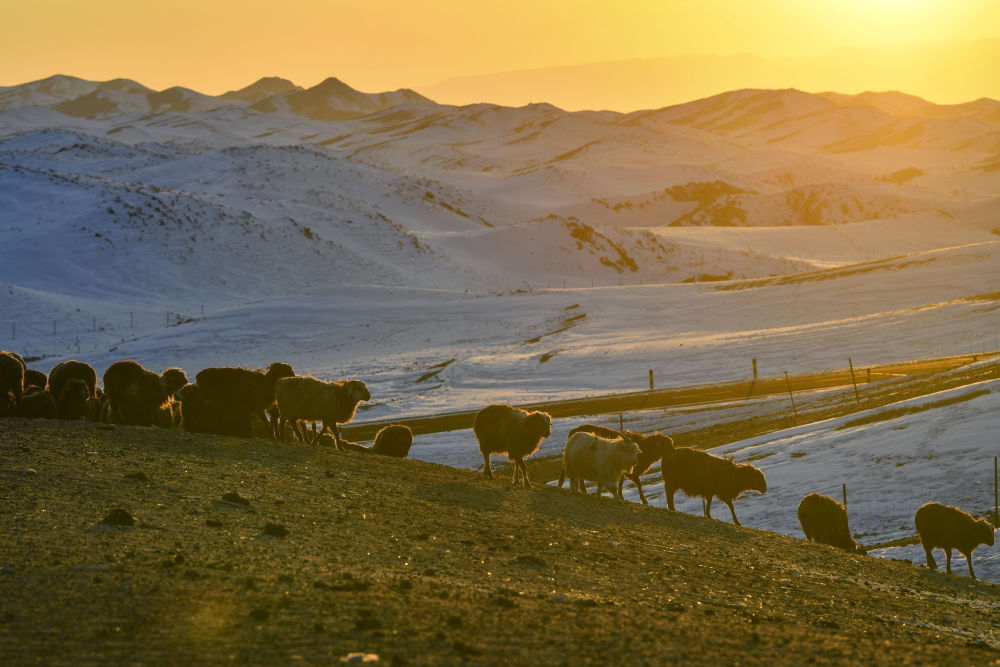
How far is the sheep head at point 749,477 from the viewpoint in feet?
69.7

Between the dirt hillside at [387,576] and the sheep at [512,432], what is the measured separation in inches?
60.3

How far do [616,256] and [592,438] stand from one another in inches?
4549

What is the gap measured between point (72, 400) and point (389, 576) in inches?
478

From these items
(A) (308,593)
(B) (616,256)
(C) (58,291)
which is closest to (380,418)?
(A) (308,593)

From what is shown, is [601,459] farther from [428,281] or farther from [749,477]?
[428,281]

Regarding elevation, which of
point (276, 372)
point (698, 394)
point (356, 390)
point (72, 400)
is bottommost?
point (698, 394)

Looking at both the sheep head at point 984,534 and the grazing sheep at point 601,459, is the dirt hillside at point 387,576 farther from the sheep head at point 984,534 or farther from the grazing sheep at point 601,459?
the sheep head at point 984,534

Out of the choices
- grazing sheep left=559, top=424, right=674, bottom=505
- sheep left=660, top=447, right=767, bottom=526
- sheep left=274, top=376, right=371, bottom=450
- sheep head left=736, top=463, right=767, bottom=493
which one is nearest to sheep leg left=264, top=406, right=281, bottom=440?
Answer: sheep left=274, top=376, right=371, bottom=450

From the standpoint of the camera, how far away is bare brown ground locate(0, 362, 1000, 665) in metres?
8.59

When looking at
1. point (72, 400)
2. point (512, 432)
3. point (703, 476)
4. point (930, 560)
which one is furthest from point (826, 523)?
point (72, 400)

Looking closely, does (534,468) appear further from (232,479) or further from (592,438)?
(232,479)

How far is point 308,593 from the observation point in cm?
964

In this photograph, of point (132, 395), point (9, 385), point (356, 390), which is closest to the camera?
point (356, 390)

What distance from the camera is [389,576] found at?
34.9ft
